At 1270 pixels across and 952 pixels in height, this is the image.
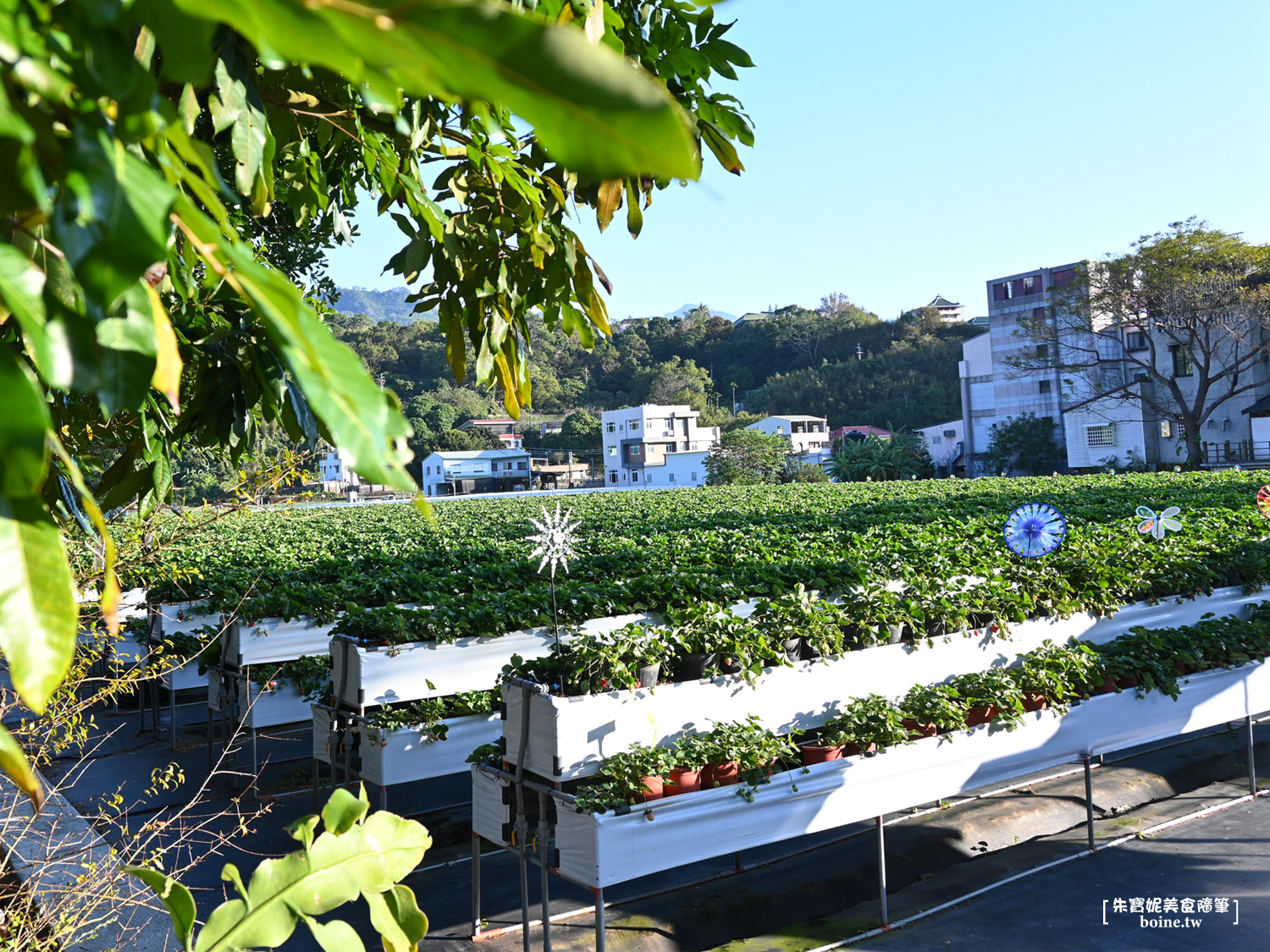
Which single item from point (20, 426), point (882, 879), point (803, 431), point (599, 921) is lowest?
point (882, 879)

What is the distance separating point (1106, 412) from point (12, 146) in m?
47.8

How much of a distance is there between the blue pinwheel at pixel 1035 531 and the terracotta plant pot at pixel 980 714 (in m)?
2.14

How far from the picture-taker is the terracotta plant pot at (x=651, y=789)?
13.8 ft

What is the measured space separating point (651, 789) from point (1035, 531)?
14.4 ft

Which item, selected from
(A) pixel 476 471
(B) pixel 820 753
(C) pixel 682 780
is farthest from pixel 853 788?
(A) pixel 476 471

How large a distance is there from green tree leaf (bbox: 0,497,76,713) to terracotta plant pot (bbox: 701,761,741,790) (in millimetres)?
4228

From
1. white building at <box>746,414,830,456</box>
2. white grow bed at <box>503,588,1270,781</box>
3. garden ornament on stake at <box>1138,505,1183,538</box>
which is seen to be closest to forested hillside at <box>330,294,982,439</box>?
white building at <box>746,414,830,456</box>

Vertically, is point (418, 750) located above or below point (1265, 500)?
below

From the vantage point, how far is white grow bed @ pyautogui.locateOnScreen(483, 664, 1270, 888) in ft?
13.4

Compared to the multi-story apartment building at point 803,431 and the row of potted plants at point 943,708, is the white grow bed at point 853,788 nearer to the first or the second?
the row of potted plants at point 943,708

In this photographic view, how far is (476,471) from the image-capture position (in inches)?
2286

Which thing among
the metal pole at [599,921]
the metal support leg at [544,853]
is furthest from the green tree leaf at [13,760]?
the metal support leg at [544,853]

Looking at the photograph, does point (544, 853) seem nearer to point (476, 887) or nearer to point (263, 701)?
point (476, 887)

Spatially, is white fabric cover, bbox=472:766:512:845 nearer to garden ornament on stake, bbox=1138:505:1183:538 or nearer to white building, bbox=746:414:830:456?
garden ornament on stake, bbox=1138:505:1183:538
